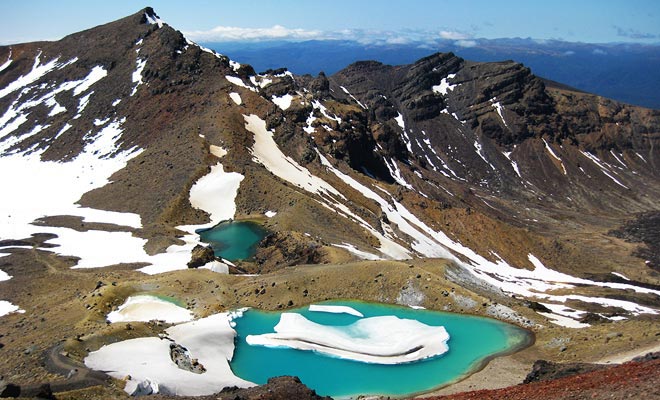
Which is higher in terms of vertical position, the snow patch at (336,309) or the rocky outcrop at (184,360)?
the rocky outcrop at (184,360)

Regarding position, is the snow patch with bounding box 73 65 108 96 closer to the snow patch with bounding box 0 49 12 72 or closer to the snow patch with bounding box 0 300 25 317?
the snow patch with bounding box 0 49 12 72

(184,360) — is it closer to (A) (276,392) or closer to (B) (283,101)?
(A) (276,392)

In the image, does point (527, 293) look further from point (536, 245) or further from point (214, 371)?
point (214, 371)

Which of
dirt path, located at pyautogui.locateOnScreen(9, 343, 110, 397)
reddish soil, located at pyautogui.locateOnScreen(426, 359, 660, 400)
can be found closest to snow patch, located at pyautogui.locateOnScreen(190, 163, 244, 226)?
dirt path, located at pyautogui.locateOnScreen(9, 343, 110, 397)

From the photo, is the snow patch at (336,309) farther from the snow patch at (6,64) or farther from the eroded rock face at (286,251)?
the snow patch at (6,64)

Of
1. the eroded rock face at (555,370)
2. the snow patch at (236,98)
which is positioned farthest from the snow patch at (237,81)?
the eroded rock face at (555,370)

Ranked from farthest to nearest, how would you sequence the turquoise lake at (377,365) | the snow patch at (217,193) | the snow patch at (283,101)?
1. the snow patch at (283,101)
2. the snow patch at (217,193)
3. the turquoise lake at (377,365)

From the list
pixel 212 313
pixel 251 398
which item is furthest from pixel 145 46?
pixel 251 398

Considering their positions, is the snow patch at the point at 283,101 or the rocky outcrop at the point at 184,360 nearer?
the rocky outcrop at the point at 184,360
